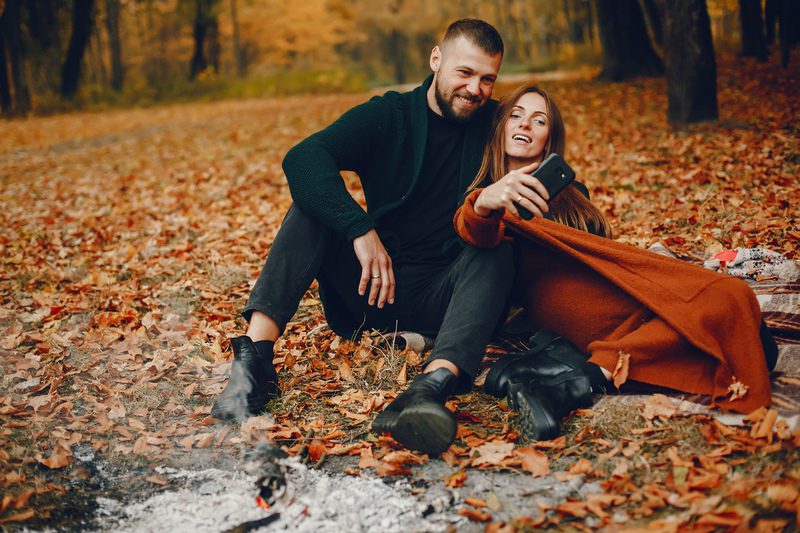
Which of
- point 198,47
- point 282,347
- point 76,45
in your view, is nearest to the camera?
point 282,347

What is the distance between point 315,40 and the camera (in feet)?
94.7

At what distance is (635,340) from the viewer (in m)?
2.66

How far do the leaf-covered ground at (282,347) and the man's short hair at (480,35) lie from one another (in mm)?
1589

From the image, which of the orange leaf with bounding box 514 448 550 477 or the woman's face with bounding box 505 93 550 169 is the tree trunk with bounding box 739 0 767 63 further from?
the orange leaf with bounding box 514 448 550 477

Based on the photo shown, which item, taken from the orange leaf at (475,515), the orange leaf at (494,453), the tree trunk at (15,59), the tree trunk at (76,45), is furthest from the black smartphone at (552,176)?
the tree trunk at (76,45)

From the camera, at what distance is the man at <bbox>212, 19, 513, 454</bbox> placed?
283 cm

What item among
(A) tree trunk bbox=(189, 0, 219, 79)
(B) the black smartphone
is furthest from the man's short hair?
(A) tree trunk bbox=(189, 0, 219, 79)

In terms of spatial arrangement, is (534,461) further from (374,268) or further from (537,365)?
(374,268)

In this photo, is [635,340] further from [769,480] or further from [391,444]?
[391,444]

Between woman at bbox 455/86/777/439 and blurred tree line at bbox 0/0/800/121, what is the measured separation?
589 cm

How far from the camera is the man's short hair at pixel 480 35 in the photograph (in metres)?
3.18

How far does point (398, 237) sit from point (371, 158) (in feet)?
1.45

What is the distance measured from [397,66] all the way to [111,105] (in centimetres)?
1558

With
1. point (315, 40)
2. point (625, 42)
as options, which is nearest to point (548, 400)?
point (625, 42)
